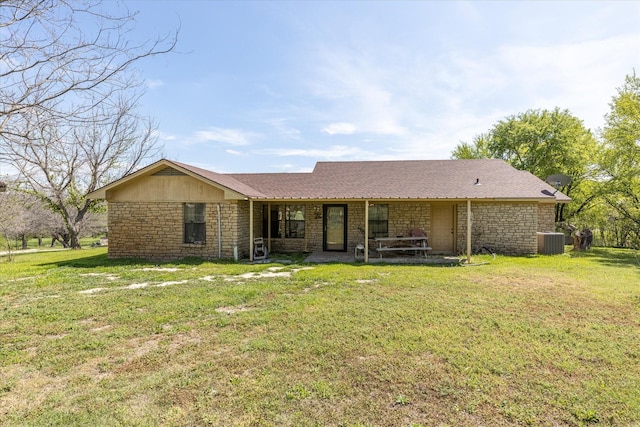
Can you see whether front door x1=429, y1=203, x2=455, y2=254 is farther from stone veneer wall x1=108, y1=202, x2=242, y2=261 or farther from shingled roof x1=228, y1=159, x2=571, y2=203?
stone veneer wall x1=108, y1=202, x2=242, y2=261

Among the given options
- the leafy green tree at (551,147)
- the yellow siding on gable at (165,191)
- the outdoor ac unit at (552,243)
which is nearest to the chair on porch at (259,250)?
the yellow siding on gable at (165,191)

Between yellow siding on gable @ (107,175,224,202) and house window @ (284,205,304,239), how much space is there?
3.18m

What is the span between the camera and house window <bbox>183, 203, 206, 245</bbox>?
11.0 metres

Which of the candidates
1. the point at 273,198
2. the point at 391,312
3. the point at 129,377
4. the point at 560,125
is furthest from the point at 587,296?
the point at 560,125

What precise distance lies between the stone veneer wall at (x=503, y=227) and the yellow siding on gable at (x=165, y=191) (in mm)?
9547

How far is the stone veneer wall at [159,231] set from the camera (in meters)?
10.9

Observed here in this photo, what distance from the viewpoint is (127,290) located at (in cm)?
663

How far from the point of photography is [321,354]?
3615mm

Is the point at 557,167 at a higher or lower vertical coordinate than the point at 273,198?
higher

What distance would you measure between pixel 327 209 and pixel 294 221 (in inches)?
58.6

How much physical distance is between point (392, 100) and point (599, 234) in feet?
60.0

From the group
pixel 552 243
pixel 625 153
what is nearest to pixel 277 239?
pixel 552 243

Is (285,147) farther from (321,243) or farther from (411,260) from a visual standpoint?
(411,260)

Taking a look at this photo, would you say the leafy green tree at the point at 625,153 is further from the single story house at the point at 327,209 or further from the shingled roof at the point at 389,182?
the single story house at the point at 327,209
